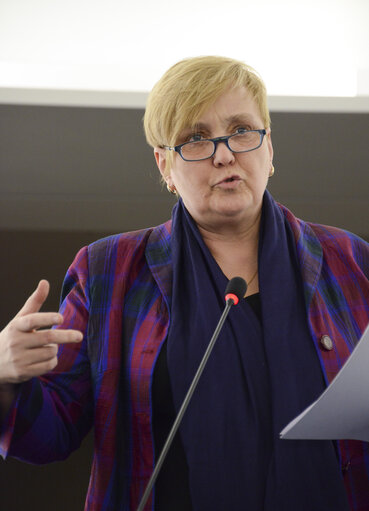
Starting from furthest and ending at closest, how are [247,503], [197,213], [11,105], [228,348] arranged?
[11,105]
[197,213]
[228,348]
[247,503]

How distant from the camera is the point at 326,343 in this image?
3.43 ft

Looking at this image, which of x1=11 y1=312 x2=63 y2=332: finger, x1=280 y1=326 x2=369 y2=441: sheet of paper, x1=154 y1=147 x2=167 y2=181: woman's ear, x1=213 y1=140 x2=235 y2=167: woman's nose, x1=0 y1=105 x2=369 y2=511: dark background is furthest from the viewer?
x1=0 y1=105 x2=369 y2=511: dark background

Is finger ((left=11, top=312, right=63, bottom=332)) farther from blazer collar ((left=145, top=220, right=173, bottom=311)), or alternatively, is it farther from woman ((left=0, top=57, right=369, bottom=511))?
blazer collar ((left=145, top=220, right=173, bottom=311))

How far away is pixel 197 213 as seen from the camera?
118 cm

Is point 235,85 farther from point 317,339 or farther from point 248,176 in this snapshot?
point 317,339

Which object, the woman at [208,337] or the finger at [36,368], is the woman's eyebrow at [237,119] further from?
the finger at [36,368]

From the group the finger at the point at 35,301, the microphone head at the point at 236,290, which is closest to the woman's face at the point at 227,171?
the microphone head at the point at 236,290

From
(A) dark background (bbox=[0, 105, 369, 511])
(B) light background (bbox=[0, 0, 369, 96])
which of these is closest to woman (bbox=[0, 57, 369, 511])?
(A) dark background (bbox=[0, 105, 369, 511])

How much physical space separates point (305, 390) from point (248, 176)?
1.36 ft

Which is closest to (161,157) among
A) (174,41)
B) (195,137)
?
(195,137)

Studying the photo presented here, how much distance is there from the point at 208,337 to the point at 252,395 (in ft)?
0.43

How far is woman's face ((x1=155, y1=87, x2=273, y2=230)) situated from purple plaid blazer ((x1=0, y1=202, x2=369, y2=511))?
141 mm

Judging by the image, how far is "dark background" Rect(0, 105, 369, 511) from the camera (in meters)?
1.67

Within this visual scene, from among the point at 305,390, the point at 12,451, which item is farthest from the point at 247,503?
the point at 12,451
